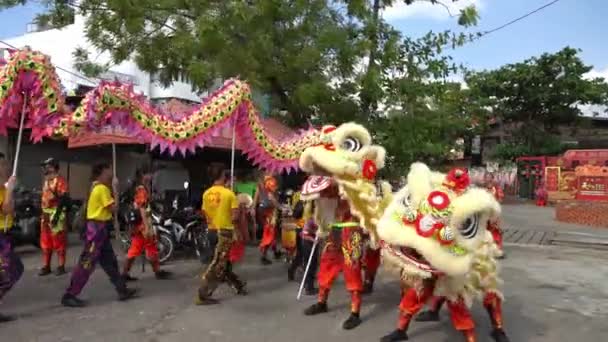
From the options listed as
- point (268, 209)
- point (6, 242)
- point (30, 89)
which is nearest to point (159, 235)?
point (268, 209)

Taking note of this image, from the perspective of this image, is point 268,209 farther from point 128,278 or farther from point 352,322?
point 352,322

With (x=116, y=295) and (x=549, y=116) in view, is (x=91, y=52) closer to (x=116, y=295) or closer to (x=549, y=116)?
(x=116, y=295)

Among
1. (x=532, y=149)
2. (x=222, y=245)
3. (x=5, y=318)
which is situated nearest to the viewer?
(x=5, y=318)

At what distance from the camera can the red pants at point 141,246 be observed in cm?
806

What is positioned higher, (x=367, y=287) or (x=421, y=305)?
(x=421, y=305)

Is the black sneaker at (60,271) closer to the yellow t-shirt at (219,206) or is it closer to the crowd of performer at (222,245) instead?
the crowd of performer at (222,245)

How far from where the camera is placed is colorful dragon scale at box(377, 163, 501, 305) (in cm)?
474

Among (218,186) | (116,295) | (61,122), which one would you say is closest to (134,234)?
(116,295)

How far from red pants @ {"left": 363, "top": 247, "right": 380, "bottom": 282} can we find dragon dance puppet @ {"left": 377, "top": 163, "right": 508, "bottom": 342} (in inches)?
64.6

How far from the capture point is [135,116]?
6551 mm

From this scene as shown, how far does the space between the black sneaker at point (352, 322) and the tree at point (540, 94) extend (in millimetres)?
24400

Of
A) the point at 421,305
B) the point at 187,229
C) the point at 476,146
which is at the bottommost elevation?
the point at 421,305

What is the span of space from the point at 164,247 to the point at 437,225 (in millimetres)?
5998

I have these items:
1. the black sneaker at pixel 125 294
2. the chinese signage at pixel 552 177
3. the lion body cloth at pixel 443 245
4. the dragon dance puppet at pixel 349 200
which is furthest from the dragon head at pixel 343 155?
the chinese signage at pixel 552 177
